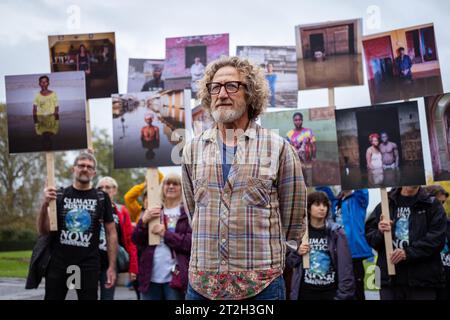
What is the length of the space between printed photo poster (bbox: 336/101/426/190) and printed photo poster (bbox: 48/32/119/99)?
2296 mm

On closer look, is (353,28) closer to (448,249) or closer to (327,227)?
(327,227)

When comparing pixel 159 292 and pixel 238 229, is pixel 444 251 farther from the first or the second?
pixel 238 229

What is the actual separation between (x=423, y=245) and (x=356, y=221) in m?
0.93

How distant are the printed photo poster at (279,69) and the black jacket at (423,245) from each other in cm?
169

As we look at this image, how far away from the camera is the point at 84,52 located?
5.42 m

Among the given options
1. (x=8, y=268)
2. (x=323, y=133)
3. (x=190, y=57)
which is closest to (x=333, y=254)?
(x=323, y=133)

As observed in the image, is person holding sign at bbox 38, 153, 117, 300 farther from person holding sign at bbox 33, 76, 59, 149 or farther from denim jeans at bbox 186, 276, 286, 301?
denim jeans at bbox 186, 276, 286, 301

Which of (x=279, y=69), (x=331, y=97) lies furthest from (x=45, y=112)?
(x=331, y=97)

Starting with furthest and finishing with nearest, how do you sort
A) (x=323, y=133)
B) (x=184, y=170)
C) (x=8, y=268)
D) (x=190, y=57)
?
(x=8, y=268), (x=190, y=57), (x=323, y=133), (x=184, y=170)

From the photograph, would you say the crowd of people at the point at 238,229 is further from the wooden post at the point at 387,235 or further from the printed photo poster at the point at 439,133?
the printed photo poster at the point at 439,133

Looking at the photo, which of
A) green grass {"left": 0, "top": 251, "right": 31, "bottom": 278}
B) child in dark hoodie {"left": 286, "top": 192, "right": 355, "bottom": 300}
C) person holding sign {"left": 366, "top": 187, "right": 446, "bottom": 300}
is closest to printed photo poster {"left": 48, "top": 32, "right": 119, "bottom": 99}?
green grass {"left": 0, "top": 251, "right": 31, "bottom": 278}

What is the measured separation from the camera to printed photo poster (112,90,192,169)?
493 centimetres
